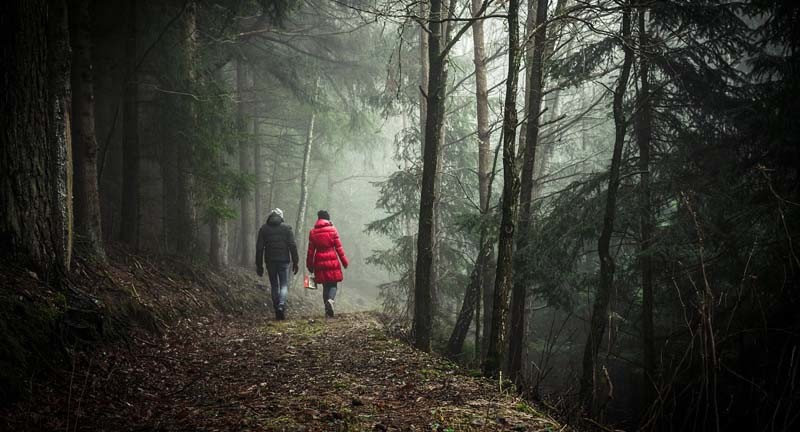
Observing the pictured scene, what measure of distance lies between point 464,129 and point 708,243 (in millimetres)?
12253

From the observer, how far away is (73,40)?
7.86 meters

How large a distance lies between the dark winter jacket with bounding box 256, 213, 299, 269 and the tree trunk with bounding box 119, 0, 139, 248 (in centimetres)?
242

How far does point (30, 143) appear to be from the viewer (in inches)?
195

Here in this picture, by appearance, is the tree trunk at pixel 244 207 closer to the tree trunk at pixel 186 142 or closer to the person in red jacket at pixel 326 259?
the tree trunk at pixel 186 142

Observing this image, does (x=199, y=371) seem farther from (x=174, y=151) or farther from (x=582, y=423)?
(x=174, y=151)

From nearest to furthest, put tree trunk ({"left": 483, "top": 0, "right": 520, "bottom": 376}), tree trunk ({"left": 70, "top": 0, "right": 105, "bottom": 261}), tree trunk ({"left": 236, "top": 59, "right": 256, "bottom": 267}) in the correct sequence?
tree trunk ({"left": 483, "top": 0, "right": 520, "bottom": 376}), tree trunk ({"left": 70, "top": 0, "right": 105, "bottom": 261}), tree trunk ({"left": 236, "top": 59, "right": 256, "bottom": 267})

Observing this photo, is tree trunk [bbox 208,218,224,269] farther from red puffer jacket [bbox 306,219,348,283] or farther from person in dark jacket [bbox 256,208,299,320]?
red puffer jacket [bbox 306,219,348,283]

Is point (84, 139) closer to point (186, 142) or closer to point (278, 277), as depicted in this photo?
point (186, 142)

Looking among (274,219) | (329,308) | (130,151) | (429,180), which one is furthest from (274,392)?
(130,151)

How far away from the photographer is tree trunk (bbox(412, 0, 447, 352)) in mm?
7496

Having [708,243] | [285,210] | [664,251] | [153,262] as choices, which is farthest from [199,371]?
[285,210]

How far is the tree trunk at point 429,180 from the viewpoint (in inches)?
295

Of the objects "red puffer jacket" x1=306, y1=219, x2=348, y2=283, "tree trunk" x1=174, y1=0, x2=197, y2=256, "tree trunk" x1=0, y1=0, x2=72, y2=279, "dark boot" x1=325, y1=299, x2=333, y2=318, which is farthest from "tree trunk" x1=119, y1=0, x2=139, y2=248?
"tree trunk" x1=0, y1=0, x2=72, y2=279

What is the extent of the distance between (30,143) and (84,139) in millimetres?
2959
